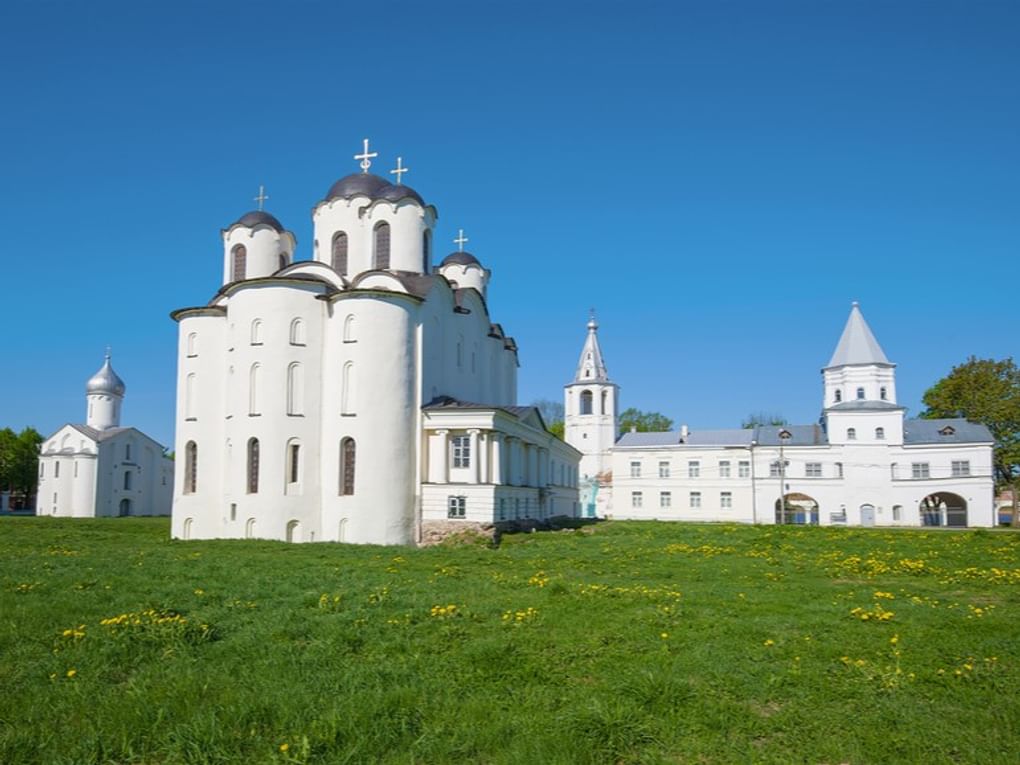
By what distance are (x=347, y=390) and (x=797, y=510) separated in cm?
4892

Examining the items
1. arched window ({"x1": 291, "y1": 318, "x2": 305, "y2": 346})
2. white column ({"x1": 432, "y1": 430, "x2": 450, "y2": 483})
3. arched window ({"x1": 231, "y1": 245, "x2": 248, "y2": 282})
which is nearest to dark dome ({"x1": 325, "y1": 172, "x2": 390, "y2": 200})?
arched window ({"x1": 231, "y1": 245, "x2": 248, "y2": 282})

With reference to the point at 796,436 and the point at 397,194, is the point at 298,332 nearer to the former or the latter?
the point at 397,194

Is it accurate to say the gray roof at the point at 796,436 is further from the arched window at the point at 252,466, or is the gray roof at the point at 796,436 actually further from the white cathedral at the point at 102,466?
the white cathedral at the point at 102,466

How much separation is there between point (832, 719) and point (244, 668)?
5.65 meters

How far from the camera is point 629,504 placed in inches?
2520

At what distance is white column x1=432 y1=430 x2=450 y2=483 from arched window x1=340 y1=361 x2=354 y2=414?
343 centimetres

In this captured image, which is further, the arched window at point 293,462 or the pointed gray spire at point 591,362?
the pointed gray spire at point 591,362

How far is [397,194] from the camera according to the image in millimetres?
36250

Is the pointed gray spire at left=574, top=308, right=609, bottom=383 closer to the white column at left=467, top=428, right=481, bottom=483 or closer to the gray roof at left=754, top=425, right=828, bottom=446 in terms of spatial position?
the gray roof at left=754, top=425, right=828, bottom=446

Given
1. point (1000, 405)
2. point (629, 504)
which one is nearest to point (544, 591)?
point (629, 504)

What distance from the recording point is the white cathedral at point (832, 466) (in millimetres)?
55750

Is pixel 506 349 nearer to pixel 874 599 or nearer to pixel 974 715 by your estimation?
pixel 874 599

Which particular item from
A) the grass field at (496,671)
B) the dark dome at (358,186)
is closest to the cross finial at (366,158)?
the dark dome at (358,186)

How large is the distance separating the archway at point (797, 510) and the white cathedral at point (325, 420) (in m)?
32.4
